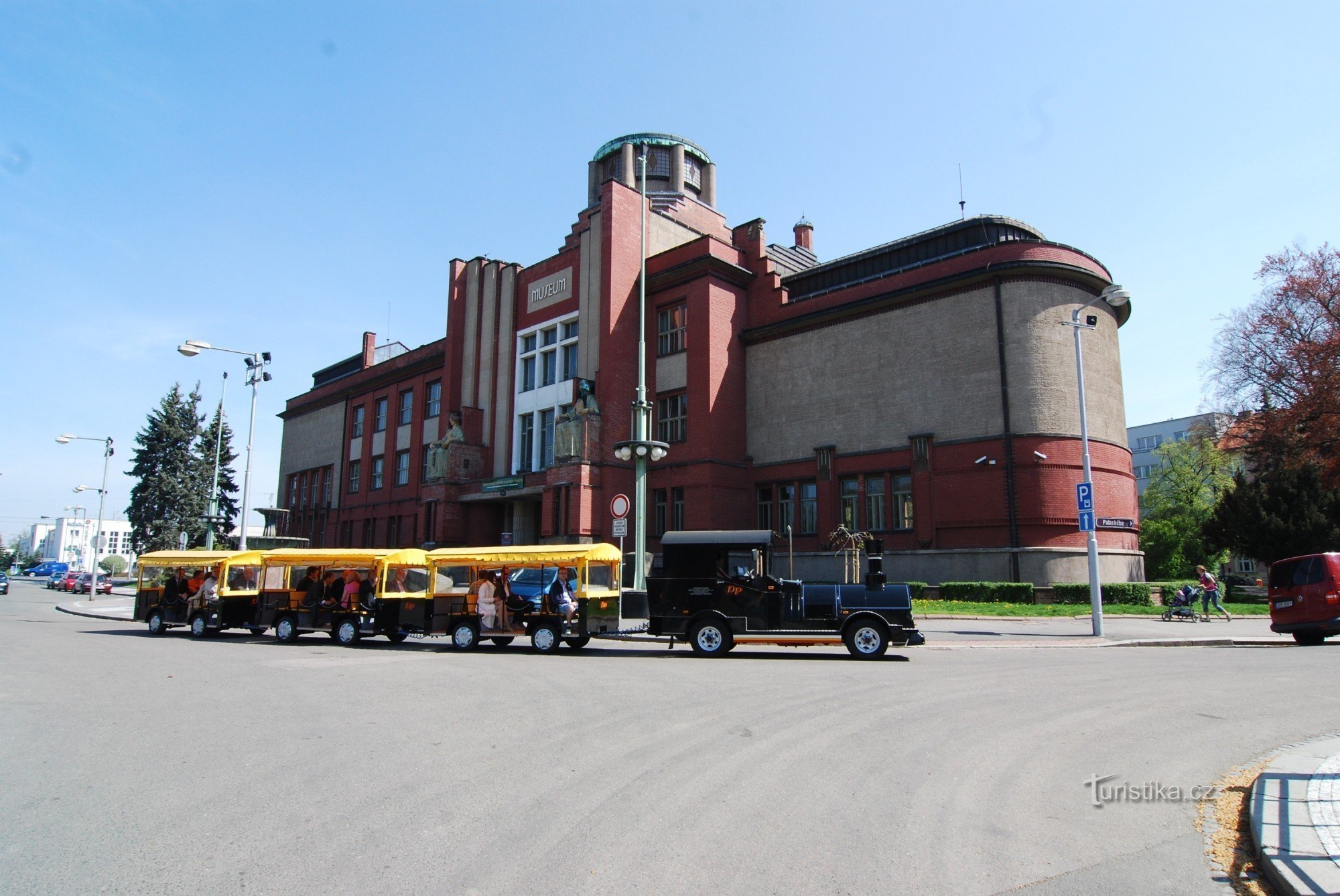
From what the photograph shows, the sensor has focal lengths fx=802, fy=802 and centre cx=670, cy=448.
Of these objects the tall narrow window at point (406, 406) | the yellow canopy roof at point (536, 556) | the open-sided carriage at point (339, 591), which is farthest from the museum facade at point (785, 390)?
the open-sided carriage at point (339, 591)

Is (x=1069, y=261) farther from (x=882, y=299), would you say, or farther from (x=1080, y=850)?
(x=1080, y=850)

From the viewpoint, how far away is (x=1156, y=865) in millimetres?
4855

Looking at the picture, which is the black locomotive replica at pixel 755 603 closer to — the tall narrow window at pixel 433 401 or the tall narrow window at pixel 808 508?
the tall narrow window at pixel 808 508

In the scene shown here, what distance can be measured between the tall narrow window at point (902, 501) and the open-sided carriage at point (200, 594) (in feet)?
73.1

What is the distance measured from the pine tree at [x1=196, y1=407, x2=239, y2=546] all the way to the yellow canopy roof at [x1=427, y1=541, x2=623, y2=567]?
194ft

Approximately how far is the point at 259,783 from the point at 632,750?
3.17m

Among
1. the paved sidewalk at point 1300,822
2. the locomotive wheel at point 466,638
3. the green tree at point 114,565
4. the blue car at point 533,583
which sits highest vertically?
the green tree at point 114,565

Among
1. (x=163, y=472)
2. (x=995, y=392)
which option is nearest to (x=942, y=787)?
(x=995, y=392)

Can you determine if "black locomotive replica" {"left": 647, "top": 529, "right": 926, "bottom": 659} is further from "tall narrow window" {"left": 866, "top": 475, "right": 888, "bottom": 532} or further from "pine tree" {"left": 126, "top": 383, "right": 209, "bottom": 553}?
"pine tree" {"left": 126, "top": 383, "right": 209, "bottom": 553}

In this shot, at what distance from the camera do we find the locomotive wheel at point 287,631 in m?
20.4

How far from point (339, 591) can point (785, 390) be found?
21.2 meters

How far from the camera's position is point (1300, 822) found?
502 centimetres

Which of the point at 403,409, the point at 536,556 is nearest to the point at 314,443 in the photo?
the point at 403,409

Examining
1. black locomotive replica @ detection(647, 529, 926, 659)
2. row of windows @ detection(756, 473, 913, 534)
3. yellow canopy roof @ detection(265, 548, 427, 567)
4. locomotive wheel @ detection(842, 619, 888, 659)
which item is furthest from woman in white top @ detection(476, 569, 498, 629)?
row of windows @ detection(756, 473, 913, 534)
